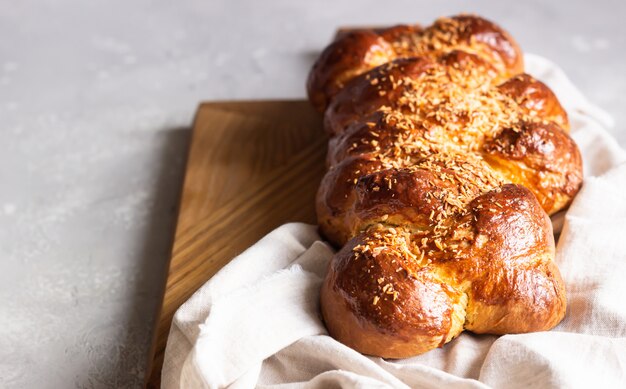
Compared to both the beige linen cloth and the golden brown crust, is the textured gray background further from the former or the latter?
the golden brown crust

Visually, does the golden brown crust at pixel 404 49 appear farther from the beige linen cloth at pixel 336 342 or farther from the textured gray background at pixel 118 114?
the beige linen cloth at pixel 336 342

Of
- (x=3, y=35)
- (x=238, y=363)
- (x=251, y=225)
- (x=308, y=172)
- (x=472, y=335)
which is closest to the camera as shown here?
(x=238, y=363)

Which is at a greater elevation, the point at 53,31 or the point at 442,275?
the point at 442,275

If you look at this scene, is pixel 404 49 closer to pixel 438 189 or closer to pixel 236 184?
pixel 236 184

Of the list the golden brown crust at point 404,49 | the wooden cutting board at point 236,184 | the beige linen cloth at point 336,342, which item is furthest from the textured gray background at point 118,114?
the golden brown crust at point 404,49

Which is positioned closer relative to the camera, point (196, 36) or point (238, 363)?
point (238, 363)

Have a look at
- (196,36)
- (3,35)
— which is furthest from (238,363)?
(3,35)

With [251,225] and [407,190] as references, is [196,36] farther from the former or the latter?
[407,190]
